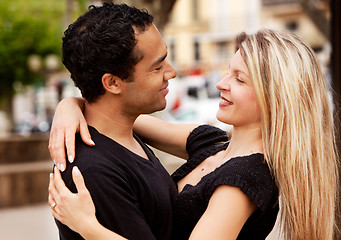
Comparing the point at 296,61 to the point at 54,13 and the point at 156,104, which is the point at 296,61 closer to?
the point at 156,104

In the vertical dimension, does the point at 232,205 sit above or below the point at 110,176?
below

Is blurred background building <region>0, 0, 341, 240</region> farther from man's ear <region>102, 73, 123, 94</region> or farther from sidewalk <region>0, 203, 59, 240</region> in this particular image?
man's ear <region>102, 73, 123, 94</region>

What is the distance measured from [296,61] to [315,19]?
9.74 meters

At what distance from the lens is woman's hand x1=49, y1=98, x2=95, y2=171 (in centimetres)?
166

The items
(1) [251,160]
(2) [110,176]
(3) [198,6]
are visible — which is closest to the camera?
(2) [110,176]

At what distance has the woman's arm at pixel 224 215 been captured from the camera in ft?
5.24

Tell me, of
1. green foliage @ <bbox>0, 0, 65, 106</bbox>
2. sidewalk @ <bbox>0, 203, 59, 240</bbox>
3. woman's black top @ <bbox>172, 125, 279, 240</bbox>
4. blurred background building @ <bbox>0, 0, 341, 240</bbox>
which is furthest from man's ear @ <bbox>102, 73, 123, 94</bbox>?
green foliage @ <bbox>0, 0, 65, 106</bbox>

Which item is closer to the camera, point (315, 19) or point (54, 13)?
point (315, 19)

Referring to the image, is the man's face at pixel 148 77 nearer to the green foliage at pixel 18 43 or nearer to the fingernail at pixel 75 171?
the fingernail at pixel 75 171

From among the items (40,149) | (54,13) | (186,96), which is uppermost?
(54,13)

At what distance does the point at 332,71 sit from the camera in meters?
4.37

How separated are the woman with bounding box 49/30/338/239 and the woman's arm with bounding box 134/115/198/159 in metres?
0.36

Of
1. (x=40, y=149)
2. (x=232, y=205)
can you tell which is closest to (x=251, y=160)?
(x=232, y=205)

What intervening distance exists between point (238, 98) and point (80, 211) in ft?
2.02
